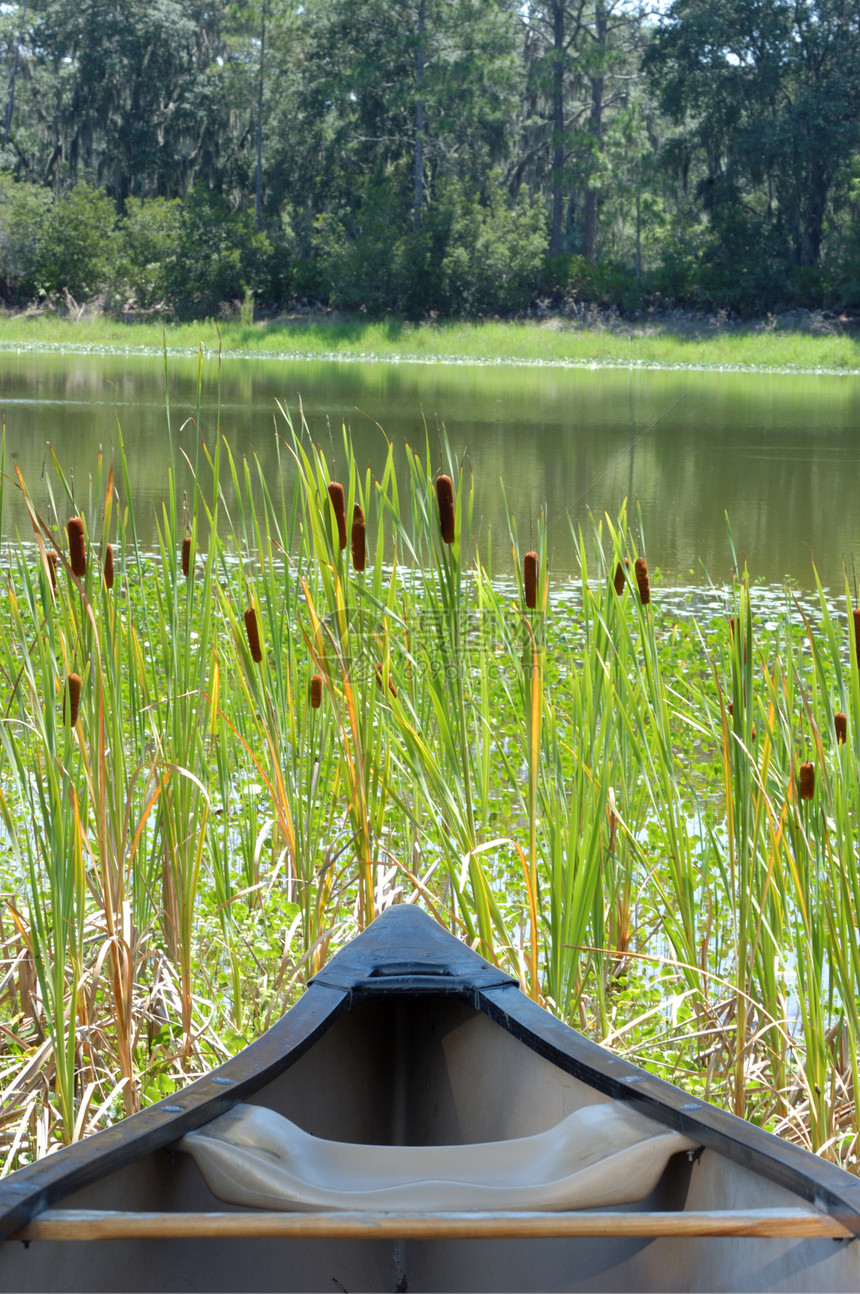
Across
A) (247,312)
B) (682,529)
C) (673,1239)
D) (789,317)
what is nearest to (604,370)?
(789,317)

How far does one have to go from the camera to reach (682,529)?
8.92 metres

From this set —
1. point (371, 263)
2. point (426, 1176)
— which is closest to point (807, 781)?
point (426, 1176)

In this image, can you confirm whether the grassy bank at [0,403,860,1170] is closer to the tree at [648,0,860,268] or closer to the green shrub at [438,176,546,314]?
the green shrub at [438,176,546,314]

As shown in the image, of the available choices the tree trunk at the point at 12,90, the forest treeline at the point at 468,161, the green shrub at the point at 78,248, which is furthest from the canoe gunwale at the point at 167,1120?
the tree trunk at the point at 12,90

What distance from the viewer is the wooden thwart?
1.28 meters

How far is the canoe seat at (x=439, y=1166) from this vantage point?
1449 millimetres

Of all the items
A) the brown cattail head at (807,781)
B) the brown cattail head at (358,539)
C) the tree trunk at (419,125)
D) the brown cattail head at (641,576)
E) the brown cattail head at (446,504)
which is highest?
the tree trunk at (419,125)

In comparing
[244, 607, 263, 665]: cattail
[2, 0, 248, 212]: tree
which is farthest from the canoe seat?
[2, 0, 248, 212]: tree

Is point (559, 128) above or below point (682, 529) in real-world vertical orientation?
above

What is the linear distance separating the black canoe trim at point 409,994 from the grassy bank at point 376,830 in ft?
0.50

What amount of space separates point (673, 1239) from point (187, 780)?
1.09 metres

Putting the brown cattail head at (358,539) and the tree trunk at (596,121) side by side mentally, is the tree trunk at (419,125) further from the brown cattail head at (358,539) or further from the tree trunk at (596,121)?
the brown cattail head at (358,539)

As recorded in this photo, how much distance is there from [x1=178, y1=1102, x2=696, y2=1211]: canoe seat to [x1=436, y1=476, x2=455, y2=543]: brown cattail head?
34.6 inches

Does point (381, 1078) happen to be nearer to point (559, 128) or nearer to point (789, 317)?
point (789, 317)
